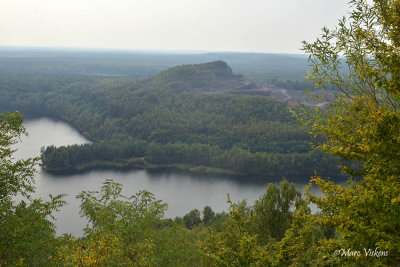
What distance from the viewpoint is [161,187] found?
5425 cm

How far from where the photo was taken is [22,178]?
9.81 m

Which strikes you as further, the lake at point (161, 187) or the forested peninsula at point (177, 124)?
the forested peninsula at point (177, 124)

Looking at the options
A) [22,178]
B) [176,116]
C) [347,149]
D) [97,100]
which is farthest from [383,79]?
[97,100]

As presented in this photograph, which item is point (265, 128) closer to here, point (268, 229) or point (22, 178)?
point (268, 229)

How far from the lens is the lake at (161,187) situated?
4506 centimetres

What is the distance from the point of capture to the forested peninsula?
64.6m

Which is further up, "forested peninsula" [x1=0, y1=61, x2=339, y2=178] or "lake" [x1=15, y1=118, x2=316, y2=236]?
Answer: "forested peninsula" [x1=0, y1=61, x2=339, y2=178]

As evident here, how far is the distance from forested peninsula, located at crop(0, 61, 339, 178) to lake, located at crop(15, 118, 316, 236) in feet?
17.0

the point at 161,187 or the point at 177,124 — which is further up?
the point at 177,124

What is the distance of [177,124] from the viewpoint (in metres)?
89.8

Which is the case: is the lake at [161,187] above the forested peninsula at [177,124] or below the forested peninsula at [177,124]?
below

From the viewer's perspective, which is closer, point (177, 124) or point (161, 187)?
point (161, 187)

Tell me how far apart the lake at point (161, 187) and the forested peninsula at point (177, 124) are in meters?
5.17

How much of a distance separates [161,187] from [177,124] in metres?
37.3
